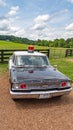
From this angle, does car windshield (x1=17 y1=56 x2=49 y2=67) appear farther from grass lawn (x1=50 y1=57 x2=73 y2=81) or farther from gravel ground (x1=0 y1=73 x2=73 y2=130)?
grass lawn (x1=50 y1=57 x2=73 y2=81)

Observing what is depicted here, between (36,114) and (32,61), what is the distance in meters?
2.69

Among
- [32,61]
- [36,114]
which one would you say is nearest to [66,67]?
[32,61]

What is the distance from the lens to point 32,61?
7.13m

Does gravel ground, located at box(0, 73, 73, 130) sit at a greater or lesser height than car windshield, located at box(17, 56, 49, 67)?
lesser

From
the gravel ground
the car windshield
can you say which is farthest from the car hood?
the gravel ground

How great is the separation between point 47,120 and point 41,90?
1024mm

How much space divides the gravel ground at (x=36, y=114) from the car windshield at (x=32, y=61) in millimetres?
1389

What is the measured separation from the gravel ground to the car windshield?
4.56 feet

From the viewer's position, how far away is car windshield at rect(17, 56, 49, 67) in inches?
273

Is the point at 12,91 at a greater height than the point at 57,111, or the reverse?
the point at 12,91

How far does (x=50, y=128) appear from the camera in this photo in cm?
414

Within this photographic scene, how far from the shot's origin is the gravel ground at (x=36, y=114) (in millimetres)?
4234

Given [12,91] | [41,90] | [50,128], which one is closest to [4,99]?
[12,91]

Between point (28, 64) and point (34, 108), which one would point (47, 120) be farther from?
point (28, 64)
